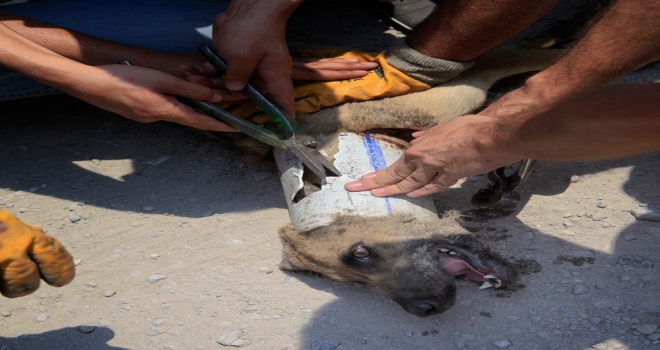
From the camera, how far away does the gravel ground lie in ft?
7.55

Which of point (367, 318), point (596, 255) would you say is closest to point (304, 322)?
point (367, 318)

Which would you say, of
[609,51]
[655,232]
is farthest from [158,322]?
[655,232]

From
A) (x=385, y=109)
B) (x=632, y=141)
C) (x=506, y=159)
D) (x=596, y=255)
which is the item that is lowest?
(x=596, y=255)

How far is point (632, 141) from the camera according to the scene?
1.82 m

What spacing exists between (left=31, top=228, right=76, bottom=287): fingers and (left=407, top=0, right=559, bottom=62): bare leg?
1624 millimetres

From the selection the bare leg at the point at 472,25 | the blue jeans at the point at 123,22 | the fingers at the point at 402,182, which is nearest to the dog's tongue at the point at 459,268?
the fingers at the point at 402,182

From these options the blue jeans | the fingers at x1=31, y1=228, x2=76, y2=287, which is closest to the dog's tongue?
the fingers at x1=31, y1=228, x2=76, y2=287

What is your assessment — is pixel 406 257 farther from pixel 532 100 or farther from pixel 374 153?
pixel 532 100

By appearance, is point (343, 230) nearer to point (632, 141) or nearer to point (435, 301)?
point (435, 301)

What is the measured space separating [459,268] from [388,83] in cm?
86

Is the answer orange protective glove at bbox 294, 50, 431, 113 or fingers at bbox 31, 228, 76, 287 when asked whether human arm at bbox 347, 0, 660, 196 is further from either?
fingers at bbox 31, 228, 76, 287

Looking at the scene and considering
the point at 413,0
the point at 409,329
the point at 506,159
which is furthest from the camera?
the point at 413,0

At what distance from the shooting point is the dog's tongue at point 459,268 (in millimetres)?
2365

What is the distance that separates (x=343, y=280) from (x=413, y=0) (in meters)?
2.23
